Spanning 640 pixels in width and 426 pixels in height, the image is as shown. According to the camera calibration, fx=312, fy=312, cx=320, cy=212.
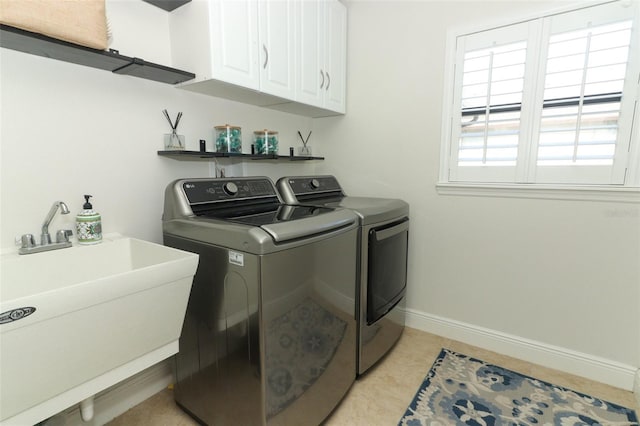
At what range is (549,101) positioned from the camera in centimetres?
172

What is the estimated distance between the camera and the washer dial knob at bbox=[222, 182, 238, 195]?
163 cm

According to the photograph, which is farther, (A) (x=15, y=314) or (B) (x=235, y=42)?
(B) (x=235, y=42)

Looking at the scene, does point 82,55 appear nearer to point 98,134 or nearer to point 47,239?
point 98,134

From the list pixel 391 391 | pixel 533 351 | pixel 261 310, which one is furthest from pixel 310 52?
pixel 533 351

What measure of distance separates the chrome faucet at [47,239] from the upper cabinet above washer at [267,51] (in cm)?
82

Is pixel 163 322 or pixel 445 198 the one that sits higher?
pixel 445 198

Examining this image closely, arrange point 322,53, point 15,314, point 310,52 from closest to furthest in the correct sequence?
point 15,314
point 310,52
point 322,53

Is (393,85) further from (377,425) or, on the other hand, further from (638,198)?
(377,425)

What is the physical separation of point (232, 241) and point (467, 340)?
1.81 metres

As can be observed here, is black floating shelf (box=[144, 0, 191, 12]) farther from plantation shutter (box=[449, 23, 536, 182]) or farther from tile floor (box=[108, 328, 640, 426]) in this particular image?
tile floor (box=[108, 328, 640, 426])

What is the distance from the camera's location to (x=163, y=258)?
1.23 metres

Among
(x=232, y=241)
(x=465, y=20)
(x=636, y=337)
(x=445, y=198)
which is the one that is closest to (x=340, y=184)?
(x=445, y=198)

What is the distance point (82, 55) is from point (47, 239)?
731 mm

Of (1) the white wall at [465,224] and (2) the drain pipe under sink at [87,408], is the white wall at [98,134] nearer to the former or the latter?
(2) the drain pipe under sink at [87,408]
